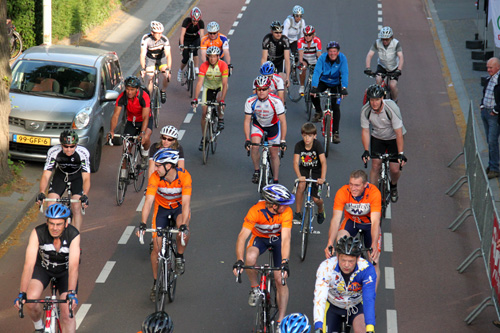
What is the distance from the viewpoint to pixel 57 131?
1533cm

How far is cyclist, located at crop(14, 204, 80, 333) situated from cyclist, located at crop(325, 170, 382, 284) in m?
3.05

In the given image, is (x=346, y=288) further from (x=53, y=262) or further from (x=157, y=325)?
(x=53, y=262)

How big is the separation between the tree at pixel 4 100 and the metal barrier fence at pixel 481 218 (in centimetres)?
809

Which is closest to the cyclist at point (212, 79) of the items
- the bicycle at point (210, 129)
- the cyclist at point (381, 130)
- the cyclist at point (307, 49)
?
the bicycle at point (210, 129)

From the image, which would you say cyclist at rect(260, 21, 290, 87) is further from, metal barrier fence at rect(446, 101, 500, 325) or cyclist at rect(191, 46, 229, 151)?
metal barrier fence at rect(446, 101, 500, 325)

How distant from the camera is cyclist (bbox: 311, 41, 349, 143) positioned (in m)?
16.8

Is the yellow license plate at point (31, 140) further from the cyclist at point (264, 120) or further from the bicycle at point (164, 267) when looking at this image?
the bicycle at point (164, 267)

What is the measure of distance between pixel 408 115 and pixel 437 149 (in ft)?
7.83

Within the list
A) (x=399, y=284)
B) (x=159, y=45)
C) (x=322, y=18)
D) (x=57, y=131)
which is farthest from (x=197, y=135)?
(x=322, y=18)

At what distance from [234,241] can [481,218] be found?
12.8ft

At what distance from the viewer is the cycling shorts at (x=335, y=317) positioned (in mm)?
8547

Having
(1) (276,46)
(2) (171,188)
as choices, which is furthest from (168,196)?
(1) (276,46)

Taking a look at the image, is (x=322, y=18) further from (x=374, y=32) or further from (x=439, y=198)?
(x=439, y=198)

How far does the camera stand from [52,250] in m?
8.95
